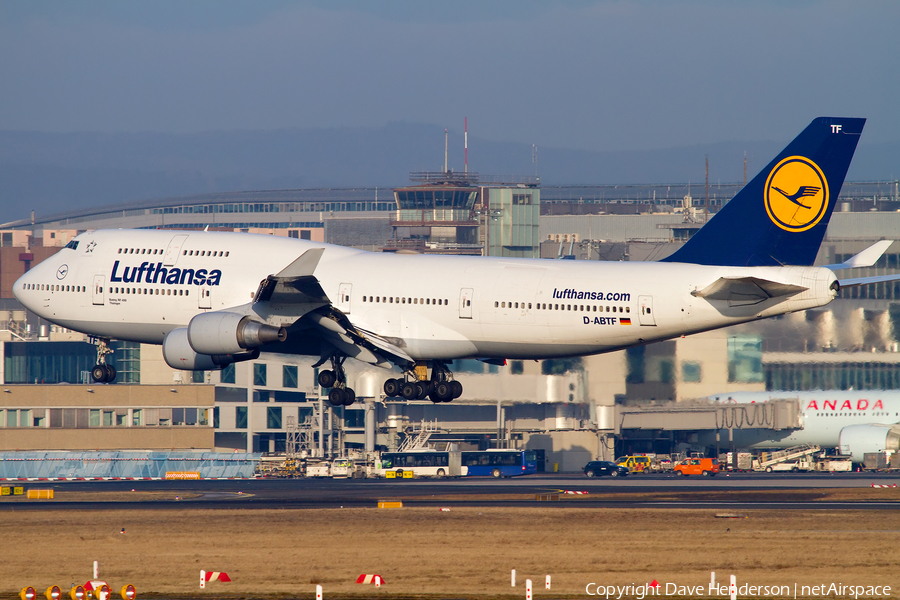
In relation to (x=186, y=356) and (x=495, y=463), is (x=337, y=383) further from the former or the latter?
(x=495, y=463)

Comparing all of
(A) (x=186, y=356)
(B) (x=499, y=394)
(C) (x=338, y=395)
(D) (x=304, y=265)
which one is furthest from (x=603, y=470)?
(D) (x=304, y=265)

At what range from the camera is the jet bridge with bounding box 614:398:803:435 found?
3319 inches

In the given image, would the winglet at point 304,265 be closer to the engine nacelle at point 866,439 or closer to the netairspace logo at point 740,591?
the netairspace logo at point 740,591

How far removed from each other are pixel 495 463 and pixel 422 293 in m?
40.1

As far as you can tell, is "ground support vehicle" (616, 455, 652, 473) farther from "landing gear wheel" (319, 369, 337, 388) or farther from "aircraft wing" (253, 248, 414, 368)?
"aircraft wing" (253, 248, 414, 368)

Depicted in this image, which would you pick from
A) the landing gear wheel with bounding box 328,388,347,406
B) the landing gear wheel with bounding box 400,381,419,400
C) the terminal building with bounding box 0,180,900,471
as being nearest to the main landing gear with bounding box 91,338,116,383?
the landing gear wheel with bounding box 328,388,347,406

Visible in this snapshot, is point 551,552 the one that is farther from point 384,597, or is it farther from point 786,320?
point 786,320

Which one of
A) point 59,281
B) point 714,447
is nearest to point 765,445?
point 714,447

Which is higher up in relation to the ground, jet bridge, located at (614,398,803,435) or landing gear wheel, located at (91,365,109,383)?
landing gear wheel, located at (91,365,109,383)

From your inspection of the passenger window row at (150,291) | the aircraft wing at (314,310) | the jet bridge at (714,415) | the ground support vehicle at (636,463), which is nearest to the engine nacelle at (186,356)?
the passenger window row at (150,291)

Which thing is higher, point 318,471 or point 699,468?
point 699,468

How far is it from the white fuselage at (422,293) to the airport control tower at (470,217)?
9821cm

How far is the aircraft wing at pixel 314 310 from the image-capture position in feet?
146

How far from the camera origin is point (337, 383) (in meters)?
49.6
